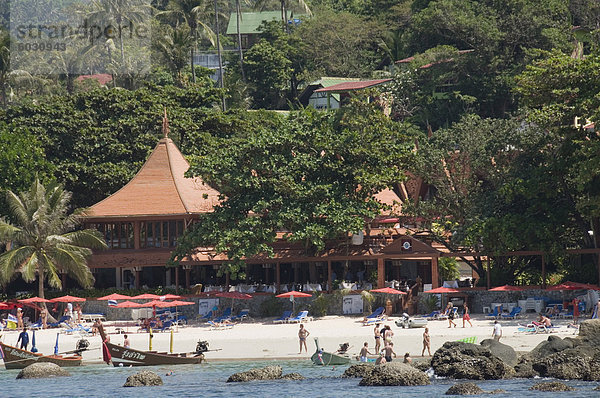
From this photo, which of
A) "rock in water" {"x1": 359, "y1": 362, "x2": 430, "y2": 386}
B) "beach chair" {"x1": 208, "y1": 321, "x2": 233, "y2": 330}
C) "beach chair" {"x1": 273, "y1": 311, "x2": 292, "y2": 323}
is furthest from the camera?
"beach chair" {"x1": 273, "y1": 311, "x2": 292, "y2": 323}

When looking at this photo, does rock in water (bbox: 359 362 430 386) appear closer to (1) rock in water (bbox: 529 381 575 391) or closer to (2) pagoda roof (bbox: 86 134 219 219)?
(1) rock in water (bbox: 529 381 575 391)

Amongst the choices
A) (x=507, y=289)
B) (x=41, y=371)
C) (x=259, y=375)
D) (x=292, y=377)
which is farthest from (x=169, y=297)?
(x=507, y=289)

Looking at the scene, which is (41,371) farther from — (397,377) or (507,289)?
(507,289)

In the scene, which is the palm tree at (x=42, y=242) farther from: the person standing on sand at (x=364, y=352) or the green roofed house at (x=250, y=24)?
the green roofed house at (x=250, y=24)

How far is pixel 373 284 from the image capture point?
155 ft

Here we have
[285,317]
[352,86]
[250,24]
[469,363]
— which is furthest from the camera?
[250,24]

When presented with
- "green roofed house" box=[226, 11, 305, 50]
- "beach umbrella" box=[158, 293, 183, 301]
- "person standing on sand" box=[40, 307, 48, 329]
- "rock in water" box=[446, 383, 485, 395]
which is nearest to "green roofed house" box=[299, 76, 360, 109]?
"green roofed house" box=[226, 11, 305, 50]

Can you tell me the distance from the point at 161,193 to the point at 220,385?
64.5ft

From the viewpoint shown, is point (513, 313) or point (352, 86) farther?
point (352, 86)

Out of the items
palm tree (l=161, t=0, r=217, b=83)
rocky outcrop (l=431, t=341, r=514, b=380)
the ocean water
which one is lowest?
the ocean water

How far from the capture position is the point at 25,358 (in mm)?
38125

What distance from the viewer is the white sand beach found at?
38.3 meters

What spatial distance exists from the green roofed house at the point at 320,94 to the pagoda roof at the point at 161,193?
3392 cm

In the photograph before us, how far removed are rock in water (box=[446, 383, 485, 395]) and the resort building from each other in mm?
16589
